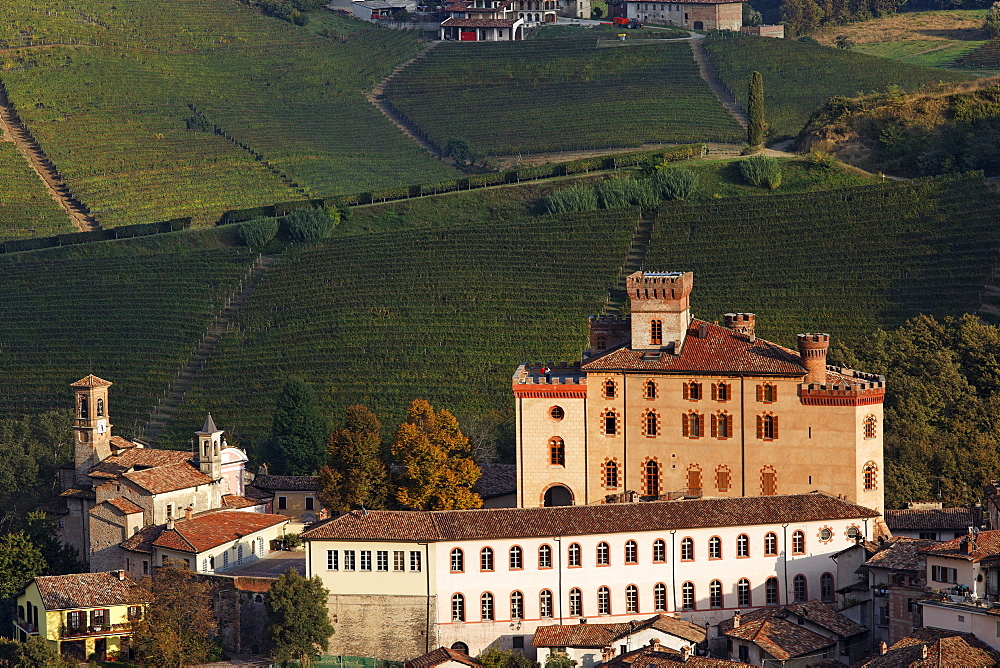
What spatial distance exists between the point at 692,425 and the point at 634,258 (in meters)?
36.9

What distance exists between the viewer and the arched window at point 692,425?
268 feet

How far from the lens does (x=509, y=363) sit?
10619 cm

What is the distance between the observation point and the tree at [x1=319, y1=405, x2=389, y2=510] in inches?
3216

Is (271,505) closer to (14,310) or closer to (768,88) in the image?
(14,310)

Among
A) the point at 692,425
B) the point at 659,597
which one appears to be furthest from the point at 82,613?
the point at 692,425

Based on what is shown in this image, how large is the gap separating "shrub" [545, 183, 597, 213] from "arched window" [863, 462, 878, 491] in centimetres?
5014

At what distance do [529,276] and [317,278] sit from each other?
14.4 m

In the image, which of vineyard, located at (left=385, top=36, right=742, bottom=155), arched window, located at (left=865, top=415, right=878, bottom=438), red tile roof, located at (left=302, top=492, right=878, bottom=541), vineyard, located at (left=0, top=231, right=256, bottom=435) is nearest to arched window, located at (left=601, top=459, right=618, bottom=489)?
red tile roof, located at (left=302, top=492, right=878, bottom=541)

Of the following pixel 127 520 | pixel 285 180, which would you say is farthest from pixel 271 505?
pixel 285 180

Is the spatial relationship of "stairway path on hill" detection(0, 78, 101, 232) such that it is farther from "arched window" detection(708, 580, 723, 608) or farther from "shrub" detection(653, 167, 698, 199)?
"arched window" detection(708, 580, 723, 608)

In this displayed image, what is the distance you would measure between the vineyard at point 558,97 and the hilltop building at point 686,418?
75280mm

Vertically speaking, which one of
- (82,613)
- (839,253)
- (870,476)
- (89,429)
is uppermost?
(839,253)

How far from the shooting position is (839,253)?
11319cm

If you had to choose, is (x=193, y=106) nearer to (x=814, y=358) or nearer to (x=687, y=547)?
(x=814, y=358)
